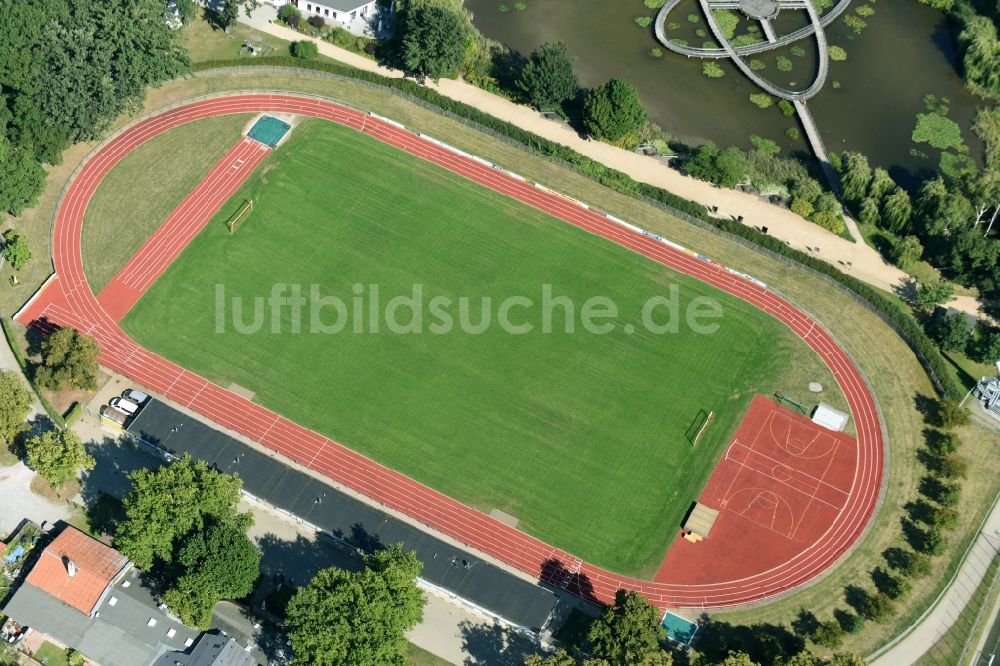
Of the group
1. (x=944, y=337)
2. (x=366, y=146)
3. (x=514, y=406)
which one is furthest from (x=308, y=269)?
(x=944, y=337)

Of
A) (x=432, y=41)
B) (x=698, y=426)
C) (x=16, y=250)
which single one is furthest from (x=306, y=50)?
(x=698, y=426)

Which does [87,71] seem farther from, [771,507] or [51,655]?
[771,507]

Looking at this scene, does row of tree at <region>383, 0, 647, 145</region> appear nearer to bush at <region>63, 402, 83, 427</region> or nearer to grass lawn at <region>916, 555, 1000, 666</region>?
bush at <region>63, 402, 83, 427</region>

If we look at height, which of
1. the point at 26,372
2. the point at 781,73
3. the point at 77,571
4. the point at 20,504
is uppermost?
the point at 781,73

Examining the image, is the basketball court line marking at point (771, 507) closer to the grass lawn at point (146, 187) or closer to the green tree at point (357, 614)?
the green tree at point (357, 614)

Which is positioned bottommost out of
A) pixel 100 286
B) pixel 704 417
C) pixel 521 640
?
pixel 521 640

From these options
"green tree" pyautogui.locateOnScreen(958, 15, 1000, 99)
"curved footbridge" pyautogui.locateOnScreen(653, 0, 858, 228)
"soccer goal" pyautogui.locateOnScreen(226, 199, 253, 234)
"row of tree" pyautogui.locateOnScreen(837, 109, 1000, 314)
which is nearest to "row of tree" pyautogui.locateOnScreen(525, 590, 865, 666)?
"row of tree" pyautogui.locateOnScreen(837, 109, 1000, 314)

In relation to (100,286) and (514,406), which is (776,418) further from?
(100,286)
